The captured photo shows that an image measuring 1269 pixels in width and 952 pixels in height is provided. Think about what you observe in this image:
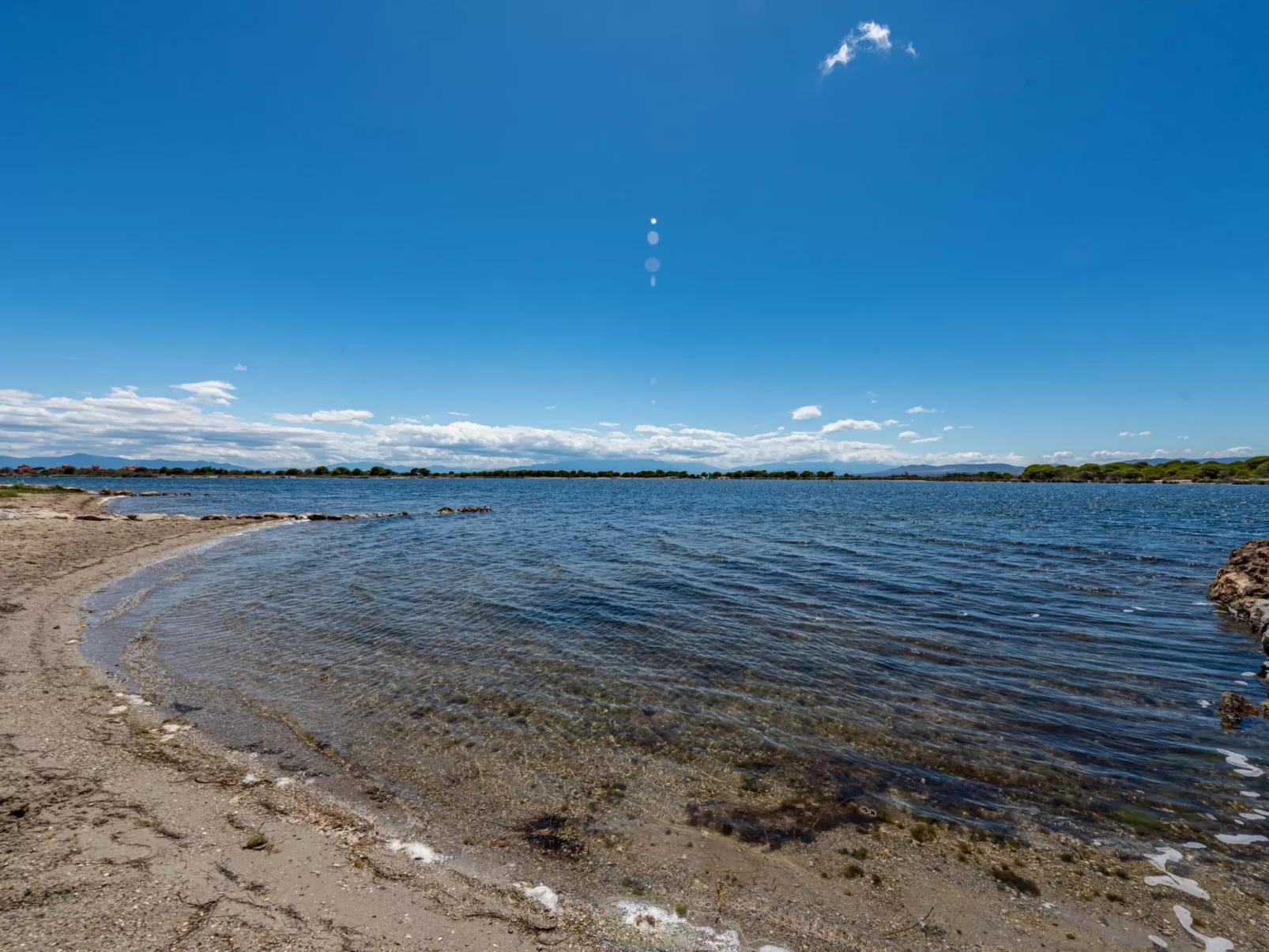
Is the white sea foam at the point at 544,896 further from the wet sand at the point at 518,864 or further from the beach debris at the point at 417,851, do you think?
the beach debris at the point at 417,851

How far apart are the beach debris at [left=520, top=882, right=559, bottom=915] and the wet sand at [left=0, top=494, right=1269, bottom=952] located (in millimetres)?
24

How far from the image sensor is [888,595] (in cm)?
2164

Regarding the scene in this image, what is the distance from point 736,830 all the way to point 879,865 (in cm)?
181

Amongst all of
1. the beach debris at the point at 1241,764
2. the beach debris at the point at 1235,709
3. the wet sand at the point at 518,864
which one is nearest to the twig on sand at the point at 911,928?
the wet sand at the point at 518,864

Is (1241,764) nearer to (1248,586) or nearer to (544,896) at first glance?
(544,896)

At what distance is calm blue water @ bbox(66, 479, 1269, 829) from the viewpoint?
949 cm

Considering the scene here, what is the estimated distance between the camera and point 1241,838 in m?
7.34

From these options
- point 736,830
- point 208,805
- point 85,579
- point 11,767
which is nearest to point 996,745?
point 736,830

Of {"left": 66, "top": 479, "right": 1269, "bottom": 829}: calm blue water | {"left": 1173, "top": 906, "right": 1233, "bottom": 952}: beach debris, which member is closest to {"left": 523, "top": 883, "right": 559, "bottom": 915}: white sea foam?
{"left": 66, "top": 479, "right": 1269, "bottom": 829}: calm blue water

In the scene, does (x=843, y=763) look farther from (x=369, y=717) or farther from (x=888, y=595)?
(x=888, y=595)

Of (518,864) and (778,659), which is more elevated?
(518,864)

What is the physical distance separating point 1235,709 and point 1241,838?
569 cm

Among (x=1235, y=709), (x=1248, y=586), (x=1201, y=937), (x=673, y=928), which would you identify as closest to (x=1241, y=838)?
(x=1201, y=937)

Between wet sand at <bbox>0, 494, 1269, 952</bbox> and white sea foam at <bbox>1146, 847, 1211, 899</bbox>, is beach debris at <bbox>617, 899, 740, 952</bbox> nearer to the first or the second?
wet sand at <bbox>0, 494, 1269, 952</bbox>
